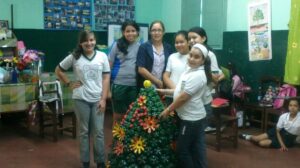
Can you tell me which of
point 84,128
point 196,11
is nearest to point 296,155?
point 84,128

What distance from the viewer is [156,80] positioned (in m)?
3.41

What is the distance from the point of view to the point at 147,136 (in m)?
3.15

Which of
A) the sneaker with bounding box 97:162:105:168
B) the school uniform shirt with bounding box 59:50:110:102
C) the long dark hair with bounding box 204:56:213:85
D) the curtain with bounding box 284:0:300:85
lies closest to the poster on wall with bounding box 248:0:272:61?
the curtain with bounding box 284:0:300:85

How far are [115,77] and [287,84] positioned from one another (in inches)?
97.8

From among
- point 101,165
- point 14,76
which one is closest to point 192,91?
point 101,165

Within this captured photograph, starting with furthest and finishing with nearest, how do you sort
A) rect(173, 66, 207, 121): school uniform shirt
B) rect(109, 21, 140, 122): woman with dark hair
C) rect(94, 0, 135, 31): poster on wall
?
rect(94, 0, 135, 31): poster on wall < rect(109, 21, 140, 122): woman with dark hair < rect(173, 66, 207, 121): school uniform shirt

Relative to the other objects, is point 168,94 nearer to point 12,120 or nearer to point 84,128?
point 84,128

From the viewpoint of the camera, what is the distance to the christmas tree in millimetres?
3150

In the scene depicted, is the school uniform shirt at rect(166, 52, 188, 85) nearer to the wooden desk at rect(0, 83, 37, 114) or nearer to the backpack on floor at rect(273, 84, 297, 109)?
the backpack on floor at rect(273, 84, 297, 109)

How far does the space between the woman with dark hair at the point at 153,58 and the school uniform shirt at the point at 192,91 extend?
40 centimetres

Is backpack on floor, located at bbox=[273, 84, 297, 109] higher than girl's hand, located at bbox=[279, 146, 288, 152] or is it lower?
higher

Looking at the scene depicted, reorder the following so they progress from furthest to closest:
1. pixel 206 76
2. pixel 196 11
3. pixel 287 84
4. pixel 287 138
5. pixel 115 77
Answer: pixel 196 11, pixel 287 84, pixel 287 138, pixel 115 77, pixel 206 76

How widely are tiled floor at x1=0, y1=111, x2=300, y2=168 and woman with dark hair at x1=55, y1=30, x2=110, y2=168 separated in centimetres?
51

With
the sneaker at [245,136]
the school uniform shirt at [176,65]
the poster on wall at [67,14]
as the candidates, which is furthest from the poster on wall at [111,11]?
the school uniform shirt at [176,65]
